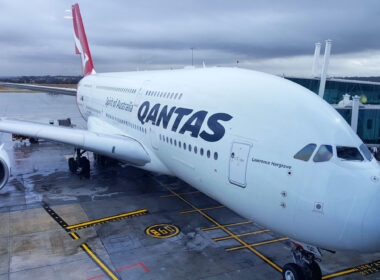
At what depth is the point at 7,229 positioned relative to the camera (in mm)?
12273

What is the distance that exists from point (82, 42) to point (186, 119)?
24620mm

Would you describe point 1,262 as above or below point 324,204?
below

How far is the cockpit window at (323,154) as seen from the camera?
22.2ft

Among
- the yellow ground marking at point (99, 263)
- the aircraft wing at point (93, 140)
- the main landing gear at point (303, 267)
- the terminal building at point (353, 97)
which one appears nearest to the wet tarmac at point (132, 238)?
the yellow ground marking at point (99, 263)

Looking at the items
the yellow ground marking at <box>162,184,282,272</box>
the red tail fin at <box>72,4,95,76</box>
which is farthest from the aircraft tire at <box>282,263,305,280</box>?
the red tail fin at <box>72,4,95,76</box>

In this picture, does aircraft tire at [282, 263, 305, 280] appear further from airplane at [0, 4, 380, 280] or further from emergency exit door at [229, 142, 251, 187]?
emergency exit door at [229, 142, 251, 187]

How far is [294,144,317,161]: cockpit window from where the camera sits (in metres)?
6.96

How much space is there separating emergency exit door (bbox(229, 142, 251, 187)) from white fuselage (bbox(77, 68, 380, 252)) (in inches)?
1.0

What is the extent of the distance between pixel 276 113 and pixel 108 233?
7449 millimetres

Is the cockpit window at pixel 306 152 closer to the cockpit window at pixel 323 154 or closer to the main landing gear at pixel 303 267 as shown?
the cockpit window at pixel 323 154

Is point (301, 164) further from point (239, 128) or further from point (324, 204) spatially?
point (239, 128)

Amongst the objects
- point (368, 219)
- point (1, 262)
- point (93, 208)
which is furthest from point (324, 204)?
point (93, 208)

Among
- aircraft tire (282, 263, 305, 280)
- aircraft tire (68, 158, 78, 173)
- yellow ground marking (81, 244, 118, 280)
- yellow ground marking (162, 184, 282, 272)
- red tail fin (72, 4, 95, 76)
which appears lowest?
yellow ground marking (162, 184, 282, 272)

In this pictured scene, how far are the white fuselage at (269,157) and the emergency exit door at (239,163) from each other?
0.08 feet
